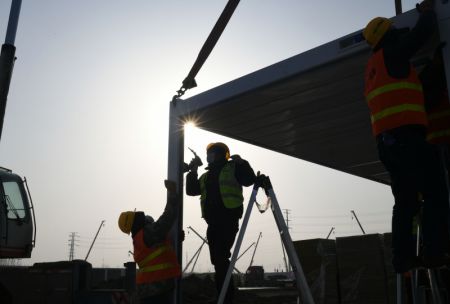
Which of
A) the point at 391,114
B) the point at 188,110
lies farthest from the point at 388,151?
the point at 188,110

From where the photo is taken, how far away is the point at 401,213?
11.2 feet

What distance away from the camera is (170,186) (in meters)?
5.60

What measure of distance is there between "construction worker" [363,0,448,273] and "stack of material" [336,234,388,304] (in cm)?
351

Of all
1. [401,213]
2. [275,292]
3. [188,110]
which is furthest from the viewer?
[275,292]

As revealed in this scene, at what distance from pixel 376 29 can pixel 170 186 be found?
9.95 feet

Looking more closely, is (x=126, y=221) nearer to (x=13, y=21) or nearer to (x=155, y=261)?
(x=155, y=261)

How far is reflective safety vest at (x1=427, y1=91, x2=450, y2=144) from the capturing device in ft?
12.4

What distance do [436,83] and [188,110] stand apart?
2.84 m

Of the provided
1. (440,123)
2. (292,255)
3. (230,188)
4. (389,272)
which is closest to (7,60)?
(230,188)

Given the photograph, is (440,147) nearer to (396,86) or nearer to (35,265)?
(396,86)

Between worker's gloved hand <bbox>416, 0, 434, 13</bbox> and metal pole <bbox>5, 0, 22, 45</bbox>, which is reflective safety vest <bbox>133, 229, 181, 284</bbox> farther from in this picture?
metal pole <bbox>5, 0, 22, 45</bbox>

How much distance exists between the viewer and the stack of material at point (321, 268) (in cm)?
723

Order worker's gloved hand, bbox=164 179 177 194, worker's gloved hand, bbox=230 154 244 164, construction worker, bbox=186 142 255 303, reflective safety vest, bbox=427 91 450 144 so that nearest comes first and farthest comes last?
reflective safety vest, bbox=427 91 450 144 → construction worker, bbox=186 142 255 303 → worker's gloved hand, bbox=230 154 244 164 → worker's gloved hand, bbox=164 179 177 194

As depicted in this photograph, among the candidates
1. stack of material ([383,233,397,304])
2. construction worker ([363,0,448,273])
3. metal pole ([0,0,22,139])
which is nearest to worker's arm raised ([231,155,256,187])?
construction worker ([363,0,448,273])
